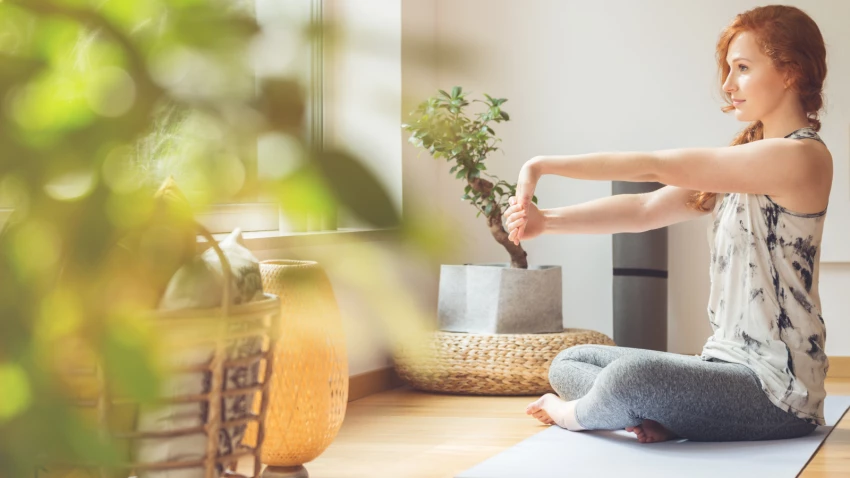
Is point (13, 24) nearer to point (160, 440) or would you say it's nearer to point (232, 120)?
point (232, 120)

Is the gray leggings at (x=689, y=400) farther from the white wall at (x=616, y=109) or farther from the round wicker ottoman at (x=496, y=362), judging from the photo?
the white wall at (x=616, y=109)

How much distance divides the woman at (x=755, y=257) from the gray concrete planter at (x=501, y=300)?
894mm

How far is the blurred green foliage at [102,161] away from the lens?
0.21 m

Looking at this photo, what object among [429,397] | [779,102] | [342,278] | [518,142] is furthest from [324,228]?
[518,142]

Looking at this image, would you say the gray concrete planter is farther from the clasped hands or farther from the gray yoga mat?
the clasped hands

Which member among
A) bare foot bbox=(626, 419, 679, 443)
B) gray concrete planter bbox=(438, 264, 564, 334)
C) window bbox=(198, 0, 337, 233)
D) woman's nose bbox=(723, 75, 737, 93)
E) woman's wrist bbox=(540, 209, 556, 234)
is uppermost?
woman's nose bbox=(723, 75, 737, 93)

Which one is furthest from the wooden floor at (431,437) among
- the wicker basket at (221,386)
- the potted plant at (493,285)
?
the wicker basket at (221,386)

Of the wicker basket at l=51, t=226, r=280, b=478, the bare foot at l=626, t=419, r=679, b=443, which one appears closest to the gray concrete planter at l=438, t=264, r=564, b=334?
the bare foot at l=626, t=419, r=679, b=443

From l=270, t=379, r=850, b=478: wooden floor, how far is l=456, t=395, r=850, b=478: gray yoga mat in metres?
0.06

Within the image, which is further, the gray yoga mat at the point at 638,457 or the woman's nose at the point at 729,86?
the woman's nose at the point at 729,86

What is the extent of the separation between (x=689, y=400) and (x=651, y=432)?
0.16m

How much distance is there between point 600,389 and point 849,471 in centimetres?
55

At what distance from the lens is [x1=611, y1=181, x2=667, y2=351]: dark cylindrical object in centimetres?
337

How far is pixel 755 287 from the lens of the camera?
2285mm
